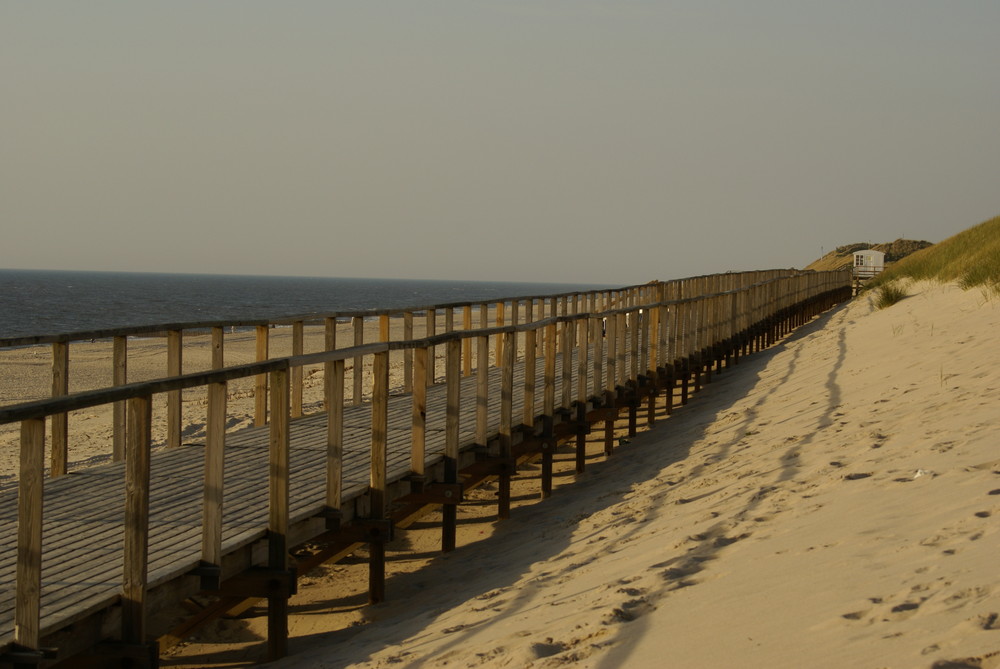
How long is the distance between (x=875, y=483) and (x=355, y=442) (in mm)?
3942

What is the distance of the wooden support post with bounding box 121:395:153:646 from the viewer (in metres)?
4.29

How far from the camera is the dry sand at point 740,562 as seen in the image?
3682 millimetres

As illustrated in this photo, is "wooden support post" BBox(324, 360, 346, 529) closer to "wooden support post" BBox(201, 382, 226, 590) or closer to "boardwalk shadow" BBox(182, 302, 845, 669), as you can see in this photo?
"boardwalk shadow" BBox(182, 302, 845, 669)

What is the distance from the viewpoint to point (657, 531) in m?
5.98

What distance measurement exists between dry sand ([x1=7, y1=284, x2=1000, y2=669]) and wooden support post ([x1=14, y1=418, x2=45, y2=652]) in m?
1.59

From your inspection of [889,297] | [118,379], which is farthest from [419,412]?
[889,297]

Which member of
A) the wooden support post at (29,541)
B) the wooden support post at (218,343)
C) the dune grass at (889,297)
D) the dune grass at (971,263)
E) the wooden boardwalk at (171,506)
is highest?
the dune grass at (971,263)

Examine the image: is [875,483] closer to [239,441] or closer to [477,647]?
[477,647]

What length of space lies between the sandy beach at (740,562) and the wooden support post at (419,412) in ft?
2.70

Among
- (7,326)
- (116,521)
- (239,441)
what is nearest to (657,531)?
(116,521)

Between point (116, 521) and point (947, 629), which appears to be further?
point (116, 521)

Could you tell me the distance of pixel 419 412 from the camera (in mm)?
6672

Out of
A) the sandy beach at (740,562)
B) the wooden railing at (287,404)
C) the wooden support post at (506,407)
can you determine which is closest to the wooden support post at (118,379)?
the wooden railing at (287,404)

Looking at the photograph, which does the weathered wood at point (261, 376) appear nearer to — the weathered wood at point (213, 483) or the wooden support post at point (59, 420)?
the wooden support post at point (59, 420)
